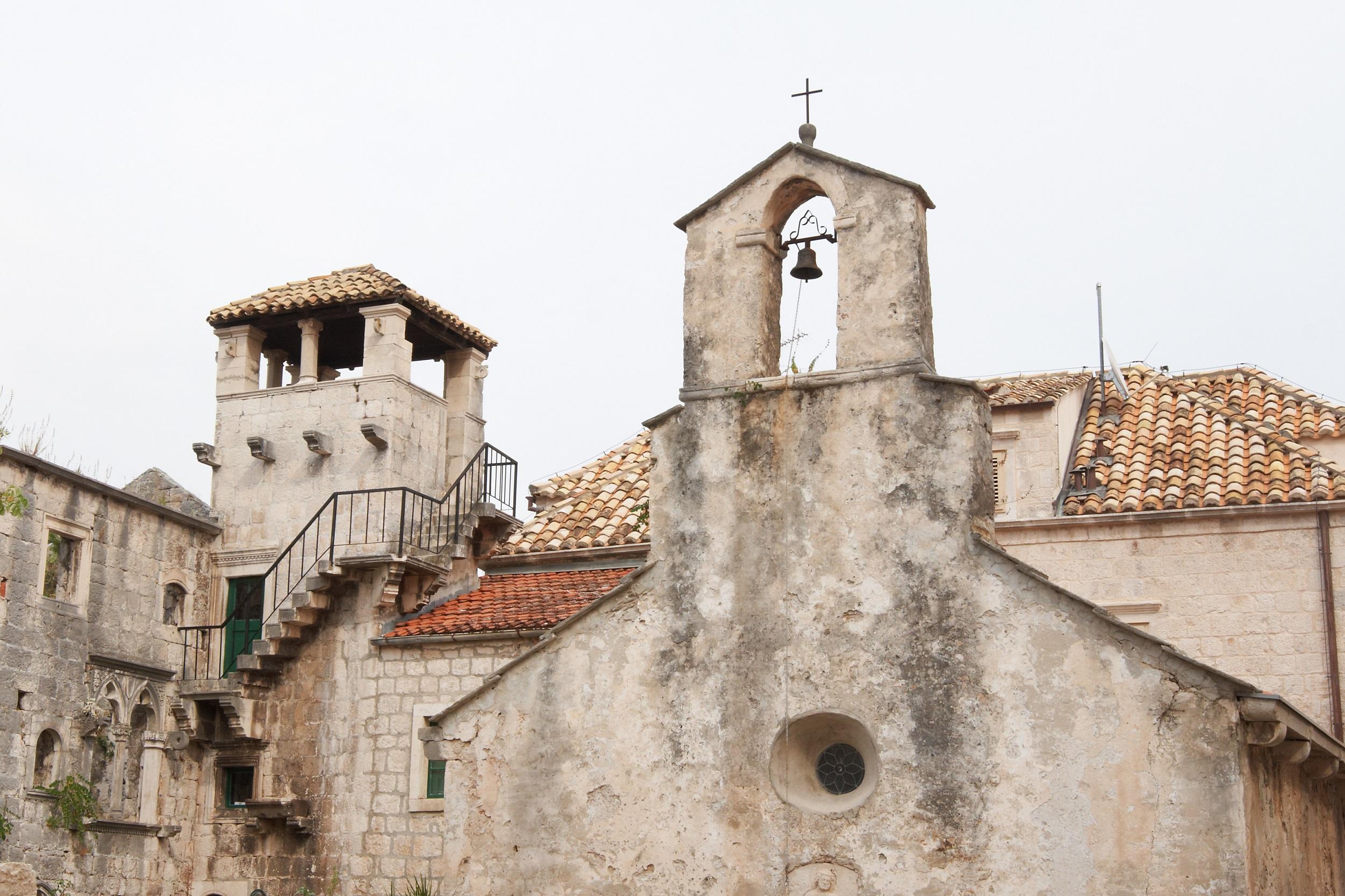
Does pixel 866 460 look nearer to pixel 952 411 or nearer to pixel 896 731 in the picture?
pixel 952 411

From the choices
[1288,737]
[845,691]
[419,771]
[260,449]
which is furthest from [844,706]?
[260,449]

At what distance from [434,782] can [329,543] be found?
4002mm

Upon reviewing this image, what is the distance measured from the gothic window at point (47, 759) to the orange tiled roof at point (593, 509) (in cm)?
618

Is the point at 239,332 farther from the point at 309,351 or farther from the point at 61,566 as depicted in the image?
the point at 61,566

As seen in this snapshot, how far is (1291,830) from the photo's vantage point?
12516 millimetres

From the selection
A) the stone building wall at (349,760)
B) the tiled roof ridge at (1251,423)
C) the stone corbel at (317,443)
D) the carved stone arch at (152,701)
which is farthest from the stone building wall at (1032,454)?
the carved stone arch at (152,701)

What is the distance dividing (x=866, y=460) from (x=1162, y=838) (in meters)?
3.34

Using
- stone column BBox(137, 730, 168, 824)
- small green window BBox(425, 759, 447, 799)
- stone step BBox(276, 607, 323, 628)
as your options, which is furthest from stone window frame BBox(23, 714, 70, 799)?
small green window BBox(425, 759, 447, 799)

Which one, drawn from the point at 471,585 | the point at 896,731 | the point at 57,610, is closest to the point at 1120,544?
the point at 471,585

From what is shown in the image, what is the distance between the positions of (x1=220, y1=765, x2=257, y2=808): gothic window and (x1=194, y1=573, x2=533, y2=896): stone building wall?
15 cm

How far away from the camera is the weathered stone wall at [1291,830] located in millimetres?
11094

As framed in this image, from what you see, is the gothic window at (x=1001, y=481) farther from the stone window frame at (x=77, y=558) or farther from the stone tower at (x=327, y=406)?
the stone window frame at (x=77, y=558)

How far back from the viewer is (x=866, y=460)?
12.3 m

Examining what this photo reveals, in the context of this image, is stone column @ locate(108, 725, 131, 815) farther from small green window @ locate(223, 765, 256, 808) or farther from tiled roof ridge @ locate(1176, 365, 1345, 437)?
tiled roof ridge @ locate(1176, 365, 1345, 437)
